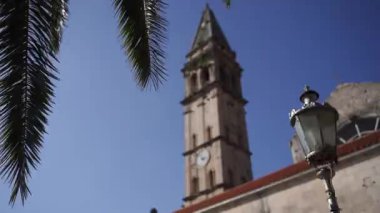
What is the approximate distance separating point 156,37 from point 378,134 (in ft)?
20.4

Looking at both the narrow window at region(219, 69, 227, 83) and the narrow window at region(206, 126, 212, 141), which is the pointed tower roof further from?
the narrow window at region(206, 126, 212, 141)

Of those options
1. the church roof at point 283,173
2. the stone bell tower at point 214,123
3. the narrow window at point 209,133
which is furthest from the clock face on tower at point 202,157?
the church roof at point 283,173

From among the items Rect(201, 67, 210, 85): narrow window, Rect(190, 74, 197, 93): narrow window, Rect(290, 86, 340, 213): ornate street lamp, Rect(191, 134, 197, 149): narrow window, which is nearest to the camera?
Rect(290, 86, 340, 213): ornate street lamp

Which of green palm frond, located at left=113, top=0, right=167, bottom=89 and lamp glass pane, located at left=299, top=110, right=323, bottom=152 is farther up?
green palm frond, located at left=113, top=0, right=167, bottom=89

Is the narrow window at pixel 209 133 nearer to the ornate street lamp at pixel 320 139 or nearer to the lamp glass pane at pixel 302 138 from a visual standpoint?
the lamp glass pane at pixel 302 138

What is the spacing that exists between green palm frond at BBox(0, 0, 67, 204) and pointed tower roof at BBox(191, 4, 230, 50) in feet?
121

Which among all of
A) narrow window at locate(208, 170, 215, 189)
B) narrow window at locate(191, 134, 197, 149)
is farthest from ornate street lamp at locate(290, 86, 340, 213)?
narrow window at locate(191, 134, 197, 149)

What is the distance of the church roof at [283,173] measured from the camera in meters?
9.94

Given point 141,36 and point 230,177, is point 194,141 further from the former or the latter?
point 141,36

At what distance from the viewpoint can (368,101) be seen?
1820 centimetres

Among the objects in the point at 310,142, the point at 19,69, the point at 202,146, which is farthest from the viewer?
the point at 202,146

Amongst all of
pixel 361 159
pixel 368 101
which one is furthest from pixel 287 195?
pixel 368 101

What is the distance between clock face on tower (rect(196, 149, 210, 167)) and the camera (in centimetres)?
3509

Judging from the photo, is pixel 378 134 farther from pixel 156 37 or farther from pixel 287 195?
pixel 156 37
